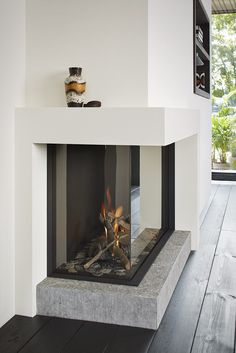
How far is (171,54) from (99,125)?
98 cm

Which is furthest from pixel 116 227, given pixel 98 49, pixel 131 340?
pixel 98 49

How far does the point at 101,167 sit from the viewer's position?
2.56 metres

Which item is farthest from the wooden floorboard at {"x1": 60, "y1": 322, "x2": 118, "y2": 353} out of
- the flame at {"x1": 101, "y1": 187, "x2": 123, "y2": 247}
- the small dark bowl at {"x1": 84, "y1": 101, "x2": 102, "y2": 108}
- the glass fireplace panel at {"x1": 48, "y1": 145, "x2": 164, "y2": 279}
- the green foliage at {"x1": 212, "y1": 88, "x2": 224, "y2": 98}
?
the green foliage at {"x1": 212, "y1": 88, "x2": 224, "y2": 98}

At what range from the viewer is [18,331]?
2.26m

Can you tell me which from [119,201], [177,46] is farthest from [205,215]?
[119,201]

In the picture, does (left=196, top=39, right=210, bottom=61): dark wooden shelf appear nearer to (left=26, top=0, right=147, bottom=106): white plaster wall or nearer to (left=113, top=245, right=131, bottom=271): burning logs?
(left=26, top=0, right=147, bottom=106): white plaster wall

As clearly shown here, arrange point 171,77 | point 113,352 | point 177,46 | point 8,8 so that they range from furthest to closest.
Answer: point 177,46
point 171,77
point 8,8
point 113,352

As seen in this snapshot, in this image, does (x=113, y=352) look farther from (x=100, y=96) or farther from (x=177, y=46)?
(x=177, y=46)

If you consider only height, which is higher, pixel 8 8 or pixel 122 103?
pixel 8 8

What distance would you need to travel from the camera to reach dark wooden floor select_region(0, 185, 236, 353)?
6.91 ft

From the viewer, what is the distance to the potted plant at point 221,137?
802cm

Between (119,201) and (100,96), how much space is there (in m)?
0.55

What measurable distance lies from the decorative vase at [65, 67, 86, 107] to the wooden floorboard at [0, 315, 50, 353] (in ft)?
3.46

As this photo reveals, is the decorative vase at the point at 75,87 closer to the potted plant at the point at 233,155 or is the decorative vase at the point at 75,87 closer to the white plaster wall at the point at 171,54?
the white plaster wall at the point at 171,54
